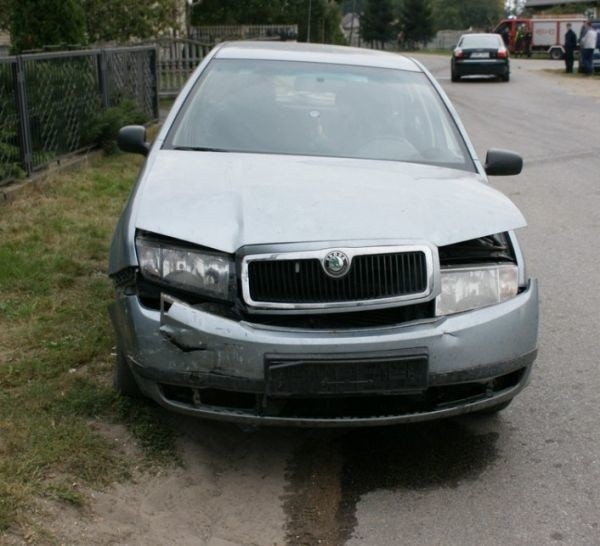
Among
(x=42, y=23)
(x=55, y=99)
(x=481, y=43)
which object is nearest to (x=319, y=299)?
(x=55, y=99)

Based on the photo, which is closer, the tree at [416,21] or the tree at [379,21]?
Result: the tree at [416,21]

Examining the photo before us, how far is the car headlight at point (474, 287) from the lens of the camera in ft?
11.8

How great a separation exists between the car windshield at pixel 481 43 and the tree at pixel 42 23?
61.6 ft

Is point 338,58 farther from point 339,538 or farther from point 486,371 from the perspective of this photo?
point 339,538

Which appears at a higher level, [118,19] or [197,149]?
[118,19]

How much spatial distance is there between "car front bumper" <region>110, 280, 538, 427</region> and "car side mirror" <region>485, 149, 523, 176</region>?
5.01 ft

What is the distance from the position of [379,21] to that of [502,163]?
82.6 meters

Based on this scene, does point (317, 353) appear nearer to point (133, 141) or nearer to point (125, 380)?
point (125, 380)

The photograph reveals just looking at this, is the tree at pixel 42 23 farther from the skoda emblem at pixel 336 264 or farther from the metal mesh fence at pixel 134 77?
the skoda emblem at pixel 336 264

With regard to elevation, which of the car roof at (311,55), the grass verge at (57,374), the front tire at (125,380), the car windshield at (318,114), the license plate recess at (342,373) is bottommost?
the grass verge at (57,374)

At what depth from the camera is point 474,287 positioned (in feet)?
12.0

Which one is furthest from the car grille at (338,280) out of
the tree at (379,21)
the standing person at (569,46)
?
the tree at (379,21)

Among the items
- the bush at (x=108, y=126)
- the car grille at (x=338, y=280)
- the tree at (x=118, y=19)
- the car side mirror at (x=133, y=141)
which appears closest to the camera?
the car grille at (x=338, y=280)

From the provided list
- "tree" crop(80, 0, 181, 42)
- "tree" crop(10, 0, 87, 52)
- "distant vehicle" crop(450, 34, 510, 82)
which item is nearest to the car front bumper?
"tree" crop(10, 0, 87, 52)
